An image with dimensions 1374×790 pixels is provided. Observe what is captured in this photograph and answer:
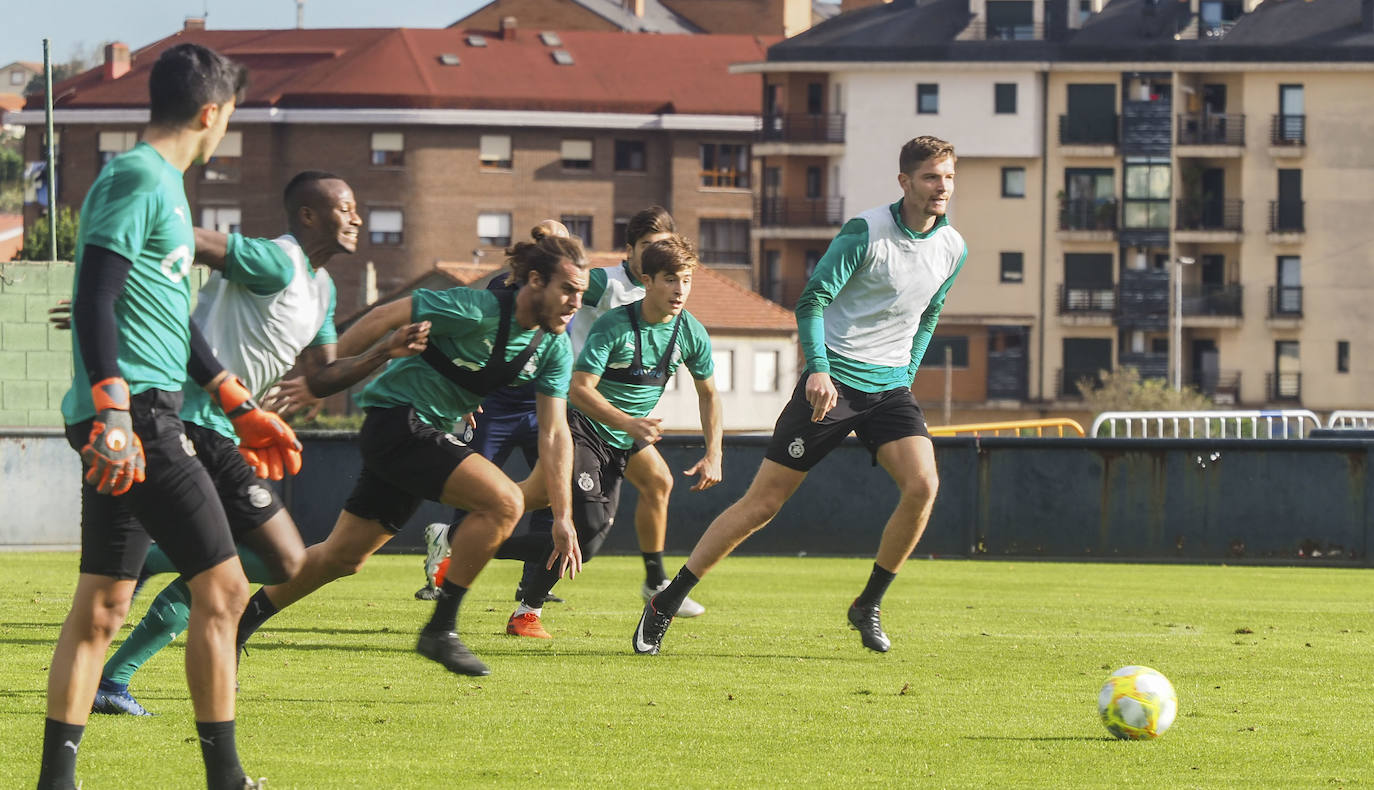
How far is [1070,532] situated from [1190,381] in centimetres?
5208

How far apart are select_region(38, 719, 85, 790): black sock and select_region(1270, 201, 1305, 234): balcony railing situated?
65859 millimetres

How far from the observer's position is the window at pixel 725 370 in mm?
66438

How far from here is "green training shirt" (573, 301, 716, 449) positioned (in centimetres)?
1006

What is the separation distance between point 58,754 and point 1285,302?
218 ft

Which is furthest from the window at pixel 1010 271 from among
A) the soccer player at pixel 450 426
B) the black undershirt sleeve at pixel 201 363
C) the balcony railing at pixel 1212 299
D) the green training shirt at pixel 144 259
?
the green training shirt at pixel 144 259

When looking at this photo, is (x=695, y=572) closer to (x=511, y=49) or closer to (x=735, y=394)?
(x=735, y=394)

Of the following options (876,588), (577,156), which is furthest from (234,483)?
(577,156)

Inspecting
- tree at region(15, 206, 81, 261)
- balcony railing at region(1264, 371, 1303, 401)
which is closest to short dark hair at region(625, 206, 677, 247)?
tree at region(15, 206, 81, 261)

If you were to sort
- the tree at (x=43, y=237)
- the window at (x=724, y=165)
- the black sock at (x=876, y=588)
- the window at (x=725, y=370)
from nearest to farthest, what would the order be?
the black sock at (x=876, y=588)
the tree at (x=43, y=237)
the window at (x=725, y=370)
the window at (x=724, y=165)

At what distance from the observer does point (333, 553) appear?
26.1ft

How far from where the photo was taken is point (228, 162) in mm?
75500

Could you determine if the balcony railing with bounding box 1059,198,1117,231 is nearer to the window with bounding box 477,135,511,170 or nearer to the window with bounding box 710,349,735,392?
the window with bounding box 710,349,735,392

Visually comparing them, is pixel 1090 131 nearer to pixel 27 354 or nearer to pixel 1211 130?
pixel 1211 130

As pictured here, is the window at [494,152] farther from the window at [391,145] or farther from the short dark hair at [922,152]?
the short dark hair at [922,152]
